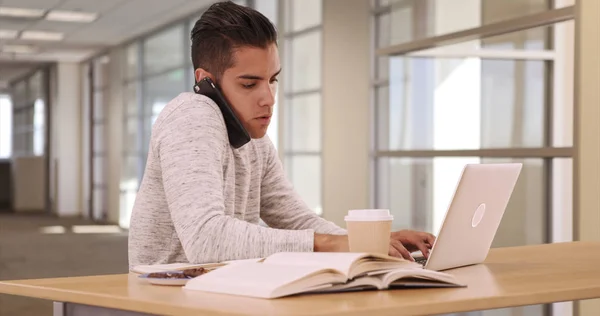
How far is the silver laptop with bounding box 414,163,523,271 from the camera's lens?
5.47ft

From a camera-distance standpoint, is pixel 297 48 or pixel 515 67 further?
pixel 297 48

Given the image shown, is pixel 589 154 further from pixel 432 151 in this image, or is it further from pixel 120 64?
pixel 120 64

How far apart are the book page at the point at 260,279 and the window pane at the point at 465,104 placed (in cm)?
209

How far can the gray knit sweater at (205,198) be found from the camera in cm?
179

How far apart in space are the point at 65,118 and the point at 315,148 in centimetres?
1073

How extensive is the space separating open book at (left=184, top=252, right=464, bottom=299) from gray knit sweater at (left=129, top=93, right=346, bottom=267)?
226 millimetres

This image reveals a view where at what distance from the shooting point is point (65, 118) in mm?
17172

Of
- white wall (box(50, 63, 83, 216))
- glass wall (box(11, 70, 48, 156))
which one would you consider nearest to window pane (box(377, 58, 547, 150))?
white wall (box(50, 63, 83, 216))

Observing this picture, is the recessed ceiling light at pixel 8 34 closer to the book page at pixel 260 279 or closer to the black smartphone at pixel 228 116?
the black smartphone at pixel 228 116

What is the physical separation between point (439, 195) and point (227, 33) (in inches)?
82.4

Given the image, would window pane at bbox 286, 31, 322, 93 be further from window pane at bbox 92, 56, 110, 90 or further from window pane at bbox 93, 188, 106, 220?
window pane at bbox 93, 188, 106, 220

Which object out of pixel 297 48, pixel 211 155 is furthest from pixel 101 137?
pixel 211 155

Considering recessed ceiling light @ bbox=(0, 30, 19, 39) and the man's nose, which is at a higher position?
recessed ceiling light @ bbox=(0, 30, 19, 39)

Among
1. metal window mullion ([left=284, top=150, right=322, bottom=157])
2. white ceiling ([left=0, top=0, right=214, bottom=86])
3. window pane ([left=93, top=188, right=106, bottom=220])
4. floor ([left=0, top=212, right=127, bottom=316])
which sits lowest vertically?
floor ([left=0, top=212, right=127, bottom=316])
